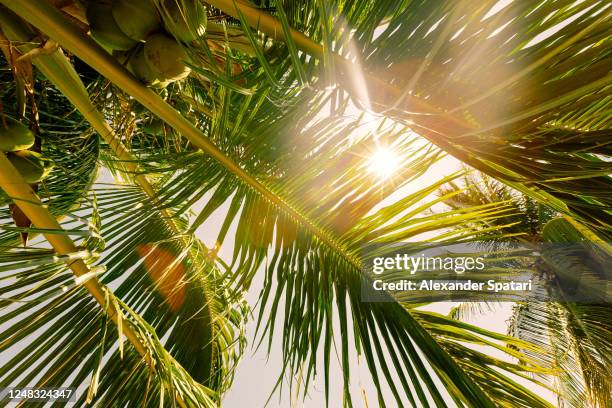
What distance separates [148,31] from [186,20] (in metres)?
0.16

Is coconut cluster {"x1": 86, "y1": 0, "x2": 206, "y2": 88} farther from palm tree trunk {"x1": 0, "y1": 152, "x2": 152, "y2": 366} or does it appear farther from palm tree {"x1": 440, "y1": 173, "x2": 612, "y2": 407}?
palm tree {"x1": 440, "y1": 173, "x2": 612, "y2": 407}

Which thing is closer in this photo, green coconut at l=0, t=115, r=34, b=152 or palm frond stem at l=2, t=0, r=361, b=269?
palm frond stem at l=2, t=0, r=361, b=269

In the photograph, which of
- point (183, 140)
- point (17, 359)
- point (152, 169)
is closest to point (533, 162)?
point (152, 169)

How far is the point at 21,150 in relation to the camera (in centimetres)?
114

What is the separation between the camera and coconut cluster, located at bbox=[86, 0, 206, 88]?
88 cm

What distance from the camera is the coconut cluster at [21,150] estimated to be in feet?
3.53

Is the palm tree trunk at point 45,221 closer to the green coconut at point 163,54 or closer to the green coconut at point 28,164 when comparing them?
the green coconut at point 28,164

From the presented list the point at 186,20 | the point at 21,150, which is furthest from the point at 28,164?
the point at 186,20

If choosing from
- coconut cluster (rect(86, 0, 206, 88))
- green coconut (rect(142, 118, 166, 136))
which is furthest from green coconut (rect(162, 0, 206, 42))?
green coconut (rect(142, 118, 166, 136))

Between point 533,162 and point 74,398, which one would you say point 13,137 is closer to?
point 74,398

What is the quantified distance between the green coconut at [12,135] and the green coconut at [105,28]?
306 millimetres

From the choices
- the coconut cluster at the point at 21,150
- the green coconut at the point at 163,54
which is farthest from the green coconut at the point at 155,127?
the green coconut at the point at 163,54

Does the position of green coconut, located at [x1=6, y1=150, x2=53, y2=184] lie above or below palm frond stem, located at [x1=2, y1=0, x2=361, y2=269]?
below

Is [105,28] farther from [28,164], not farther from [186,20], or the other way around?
[28,164]
